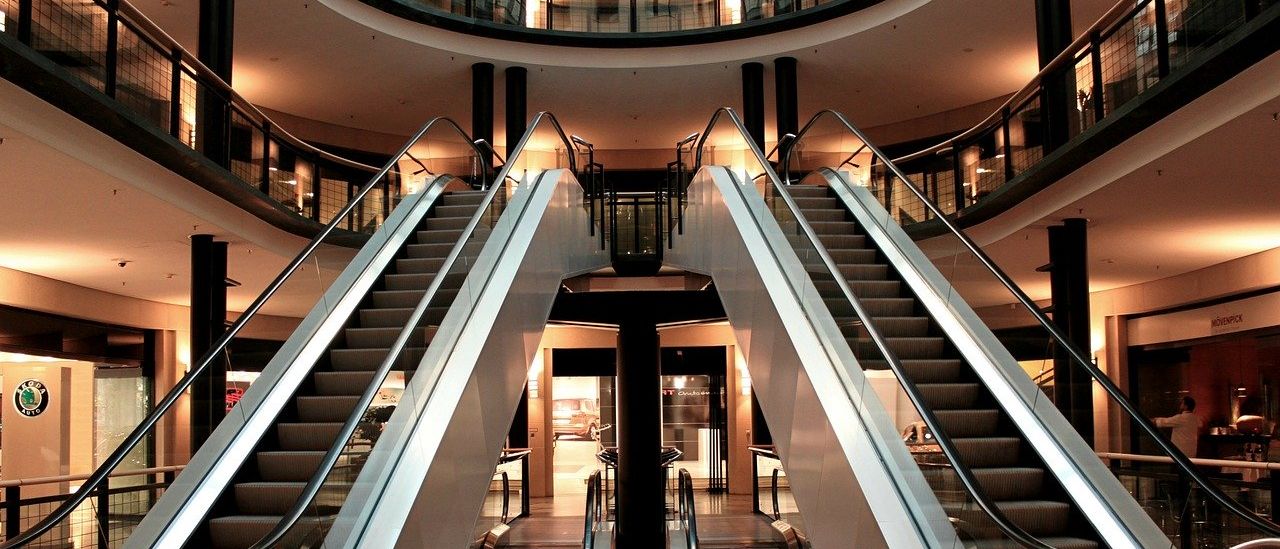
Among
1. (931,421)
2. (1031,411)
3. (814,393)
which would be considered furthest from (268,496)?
(1031,411)

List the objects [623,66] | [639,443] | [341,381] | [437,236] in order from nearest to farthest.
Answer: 1. [341,381]
2. [437,236]
3. [639,443]
4. [623,66]

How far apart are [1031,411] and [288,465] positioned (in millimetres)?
4708

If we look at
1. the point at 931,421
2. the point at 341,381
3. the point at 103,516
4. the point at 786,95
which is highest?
the point at 786,95

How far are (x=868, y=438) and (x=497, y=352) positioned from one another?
129 inches

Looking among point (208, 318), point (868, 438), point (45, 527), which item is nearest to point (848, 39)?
point (208, 318)

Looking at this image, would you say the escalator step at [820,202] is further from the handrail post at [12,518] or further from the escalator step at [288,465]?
the handrail post at [12,518]

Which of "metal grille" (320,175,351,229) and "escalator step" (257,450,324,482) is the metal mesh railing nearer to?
"escalator step" (257,450,324,482)

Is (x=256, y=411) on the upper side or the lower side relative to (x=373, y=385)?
lower

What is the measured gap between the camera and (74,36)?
28.6ft

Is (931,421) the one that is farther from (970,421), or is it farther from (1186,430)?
(1186,430)

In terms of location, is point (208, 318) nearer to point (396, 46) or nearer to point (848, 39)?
point (396, 46)

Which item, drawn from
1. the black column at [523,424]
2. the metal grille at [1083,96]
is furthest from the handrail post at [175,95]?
the black column at [523,424]

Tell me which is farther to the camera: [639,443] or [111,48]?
[639,443]

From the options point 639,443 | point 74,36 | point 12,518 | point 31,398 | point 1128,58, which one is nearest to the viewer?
point 74,36
